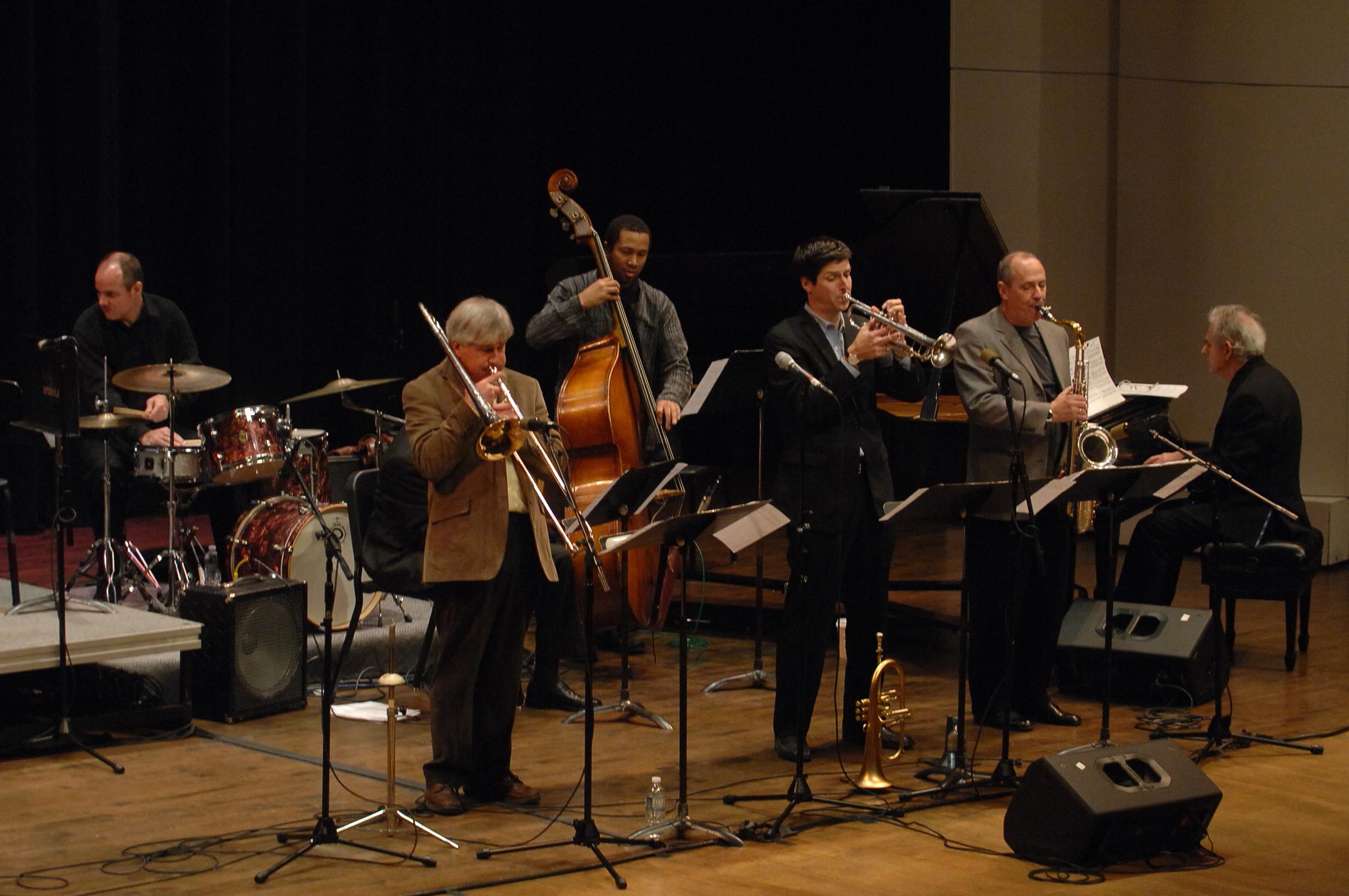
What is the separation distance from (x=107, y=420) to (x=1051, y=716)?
140 inches

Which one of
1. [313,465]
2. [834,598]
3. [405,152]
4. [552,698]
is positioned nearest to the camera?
[834,598]

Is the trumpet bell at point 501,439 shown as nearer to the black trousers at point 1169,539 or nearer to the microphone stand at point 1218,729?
the microphone stand at point 1218,729

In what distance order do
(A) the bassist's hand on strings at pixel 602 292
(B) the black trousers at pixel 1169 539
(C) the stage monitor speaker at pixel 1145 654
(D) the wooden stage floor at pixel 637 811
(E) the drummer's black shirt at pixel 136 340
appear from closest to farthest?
A: (D) the wooden stage floor at pixel 637 811
(A) the bassist's hand on strings at pixel 602 292
(C) the stage monitor speaker at pixel 1145 654
(B) the black trousers at pixel 1169 539
(E) the drummer's black shirt at pixel 136 340

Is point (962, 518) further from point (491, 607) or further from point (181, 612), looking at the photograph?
point (181, 612)

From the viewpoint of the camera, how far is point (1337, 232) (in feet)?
29.0

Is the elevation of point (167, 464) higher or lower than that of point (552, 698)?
higher

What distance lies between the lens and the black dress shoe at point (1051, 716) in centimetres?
552

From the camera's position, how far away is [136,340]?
6.82 metres

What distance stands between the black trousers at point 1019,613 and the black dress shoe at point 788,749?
29.1 inches

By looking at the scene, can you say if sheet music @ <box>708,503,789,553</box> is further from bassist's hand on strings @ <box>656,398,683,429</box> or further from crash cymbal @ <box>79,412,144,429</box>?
crash cymbal @ <box>79,412,144,429</box>

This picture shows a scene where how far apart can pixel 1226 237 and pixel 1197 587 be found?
2238mm

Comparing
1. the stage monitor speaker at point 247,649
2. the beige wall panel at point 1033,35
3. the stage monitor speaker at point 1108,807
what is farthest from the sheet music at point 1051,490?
the beige wall panel at point 1033,35

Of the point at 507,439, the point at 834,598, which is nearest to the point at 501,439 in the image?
the point at 507,439

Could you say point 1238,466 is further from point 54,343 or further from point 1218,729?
point 54,343
